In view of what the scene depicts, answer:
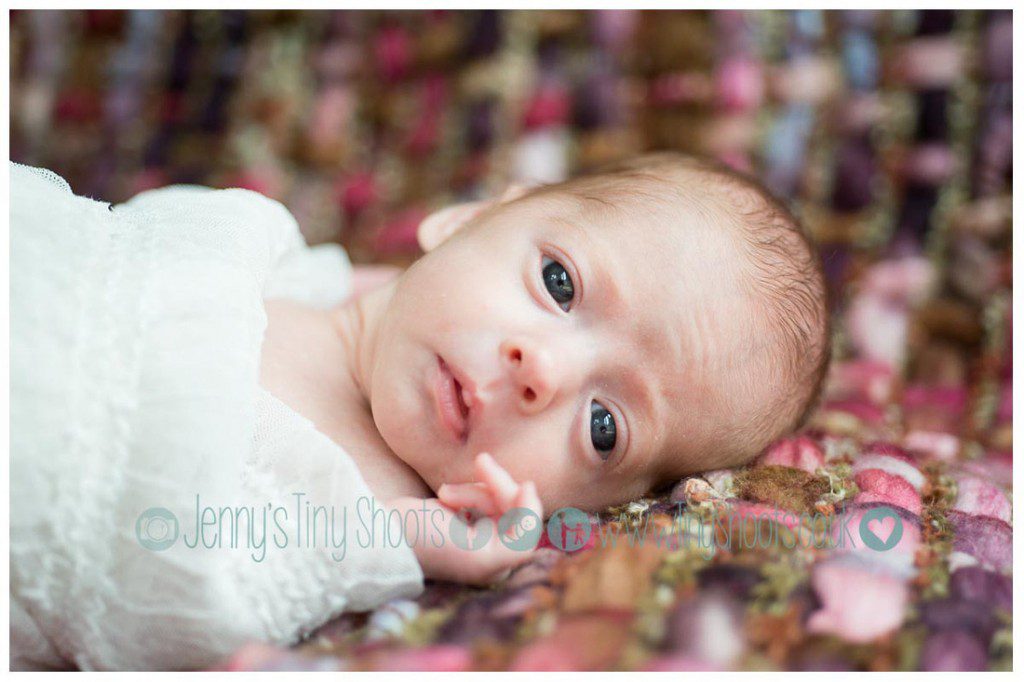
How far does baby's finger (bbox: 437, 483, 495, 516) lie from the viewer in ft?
2.90

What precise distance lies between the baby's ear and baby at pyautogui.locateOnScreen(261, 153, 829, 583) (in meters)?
0.10

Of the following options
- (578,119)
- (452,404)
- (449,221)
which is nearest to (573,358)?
(452,404)

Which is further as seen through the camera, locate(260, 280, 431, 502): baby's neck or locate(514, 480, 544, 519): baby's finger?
locate(260, 280, 431, 502): baby's neck

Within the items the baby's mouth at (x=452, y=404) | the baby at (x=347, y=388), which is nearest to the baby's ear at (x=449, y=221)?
the baby at (x=347, y=388)

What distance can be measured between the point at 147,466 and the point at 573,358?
40cm

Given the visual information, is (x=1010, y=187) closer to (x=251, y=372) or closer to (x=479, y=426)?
(x=479, y=426)

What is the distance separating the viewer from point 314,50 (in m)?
1.87

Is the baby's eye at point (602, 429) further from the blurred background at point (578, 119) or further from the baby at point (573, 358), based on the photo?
the blurred background at point (578, 119)

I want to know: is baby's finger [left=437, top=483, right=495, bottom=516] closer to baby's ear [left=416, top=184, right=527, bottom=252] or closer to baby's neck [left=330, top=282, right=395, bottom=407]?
baby's neck [left=330, top=282, right=395, bottom=407]

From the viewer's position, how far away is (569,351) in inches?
37.2

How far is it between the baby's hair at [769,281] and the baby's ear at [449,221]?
4.3 inches

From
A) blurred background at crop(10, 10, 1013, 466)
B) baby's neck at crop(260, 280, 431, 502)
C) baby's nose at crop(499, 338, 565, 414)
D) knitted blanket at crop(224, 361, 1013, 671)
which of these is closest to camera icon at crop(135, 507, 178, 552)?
knitted blanket at crop(224, 361, 1013, 671)

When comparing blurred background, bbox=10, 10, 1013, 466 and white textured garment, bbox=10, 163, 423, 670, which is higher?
blurred background, bbox=10, 10, 1013, 466

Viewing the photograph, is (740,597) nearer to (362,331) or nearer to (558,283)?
(558,283)
